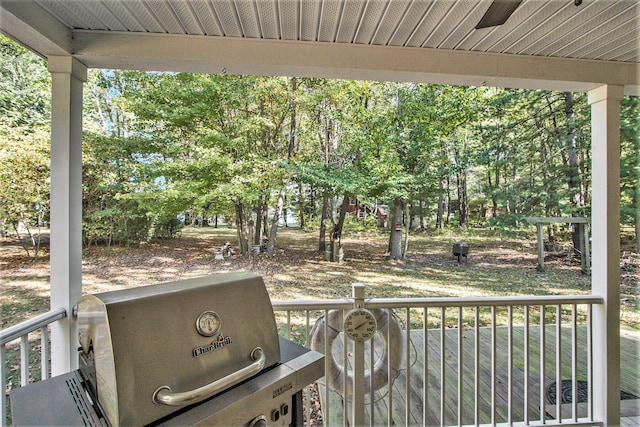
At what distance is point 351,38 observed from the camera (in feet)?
5.57

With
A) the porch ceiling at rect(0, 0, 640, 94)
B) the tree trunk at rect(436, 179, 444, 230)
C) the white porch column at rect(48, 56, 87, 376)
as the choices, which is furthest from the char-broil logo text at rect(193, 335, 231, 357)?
the tree trunk at rect(436, 179, 444, 230)

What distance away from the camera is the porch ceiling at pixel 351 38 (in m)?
1.43

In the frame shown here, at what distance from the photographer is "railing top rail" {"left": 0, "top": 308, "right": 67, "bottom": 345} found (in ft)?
4.02

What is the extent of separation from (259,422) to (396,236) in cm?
578

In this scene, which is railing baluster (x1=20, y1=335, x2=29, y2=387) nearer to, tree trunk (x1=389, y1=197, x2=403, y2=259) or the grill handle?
the grill handle

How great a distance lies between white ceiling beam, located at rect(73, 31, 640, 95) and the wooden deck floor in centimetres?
166

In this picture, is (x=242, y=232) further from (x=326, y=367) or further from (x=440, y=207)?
(x=326, y=367)

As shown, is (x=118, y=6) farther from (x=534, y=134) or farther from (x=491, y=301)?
(x=534, y=134)

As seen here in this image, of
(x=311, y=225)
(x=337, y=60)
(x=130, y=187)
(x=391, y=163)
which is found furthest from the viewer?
(x=311, y=225)

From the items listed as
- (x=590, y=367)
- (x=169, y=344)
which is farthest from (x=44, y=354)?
(x=590, y=367)

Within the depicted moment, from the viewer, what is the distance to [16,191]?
4.17m

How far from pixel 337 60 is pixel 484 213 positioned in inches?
227

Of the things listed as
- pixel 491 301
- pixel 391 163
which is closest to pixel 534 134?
pixel 391 163

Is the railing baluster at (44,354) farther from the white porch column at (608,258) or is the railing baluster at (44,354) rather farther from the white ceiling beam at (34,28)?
the white porch column at (608,258)
